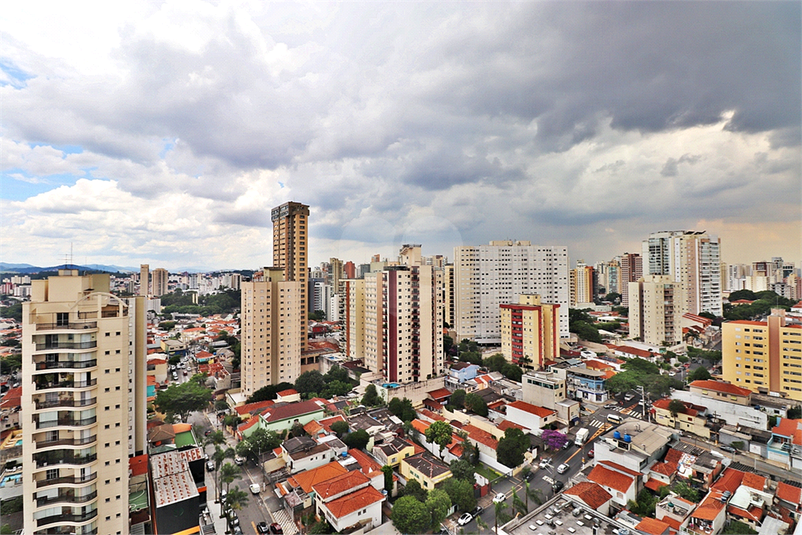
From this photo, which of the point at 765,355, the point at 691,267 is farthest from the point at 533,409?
the point at 691,267

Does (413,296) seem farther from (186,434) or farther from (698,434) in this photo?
(698,434)

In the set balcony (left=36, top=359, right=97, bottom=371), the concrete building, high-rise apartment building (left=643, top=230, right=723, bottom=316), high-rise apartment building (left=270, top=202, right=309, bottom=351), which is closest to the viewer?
balcony (left=36, top=359, right=97, bottom=371)

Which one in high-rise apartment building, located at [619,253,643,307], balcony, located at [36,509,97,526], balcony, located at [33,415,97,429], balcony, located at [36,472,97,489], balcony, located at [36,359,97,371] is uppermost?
high-rise apartment building, located at [619,253,643,307]

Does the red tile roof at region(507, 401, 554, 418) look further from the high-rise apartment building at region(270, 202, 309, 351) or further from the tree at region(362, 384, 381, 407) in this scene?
the high-rise apartment building at region(270, 202, 309, 351)

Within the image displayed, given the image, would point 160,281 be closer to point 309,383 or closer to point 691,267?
point 309,383

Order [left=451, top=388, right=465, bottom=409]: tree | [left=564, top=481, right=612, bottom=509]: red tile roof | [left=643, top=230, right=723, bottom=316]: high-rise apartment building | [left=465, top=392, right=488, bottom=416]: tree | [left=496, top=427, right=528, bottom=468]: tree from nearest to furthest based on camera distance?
[left=564, top=481, right=612, bottom=509]: red tile roof → [left=496, top=427, right=528, bottom=468]: tree → [left=465, top=392, right=488, bottom=416]: tree → [left=451, top=388, right=465, bottom=409]: tree → [left=643, top=230, right=723, bottom=316]: high-rise apartment building

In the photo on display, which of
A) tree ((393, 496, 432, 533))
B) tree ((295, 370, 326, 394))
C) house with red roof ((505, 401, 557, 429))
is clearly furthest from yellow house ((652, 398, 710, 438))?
tree ((295, 370, 326, 394))

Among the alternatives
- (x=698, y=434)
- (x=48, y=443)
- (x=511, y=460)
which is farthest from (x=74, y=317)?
(x=698, y=434)

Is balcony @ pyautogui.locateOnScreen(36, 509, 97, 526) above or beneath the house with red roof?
above
